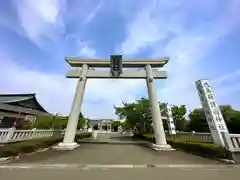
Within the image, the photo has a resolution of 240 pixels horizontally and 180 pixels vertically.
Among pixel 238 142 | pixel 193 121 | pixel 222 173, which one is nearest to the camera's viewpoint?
pixel 222 173

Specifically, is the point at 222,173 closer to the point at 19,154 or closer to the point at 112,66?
the point at 19,154

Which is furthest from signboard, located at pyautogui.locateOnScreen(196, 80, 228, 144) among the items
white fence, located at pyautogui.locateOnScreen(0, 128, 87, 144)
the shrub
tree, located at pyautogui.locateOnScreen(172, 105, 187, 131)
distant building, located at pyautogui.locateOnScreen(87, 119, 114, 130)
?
distant building, located at pyautogui.locateOnScreen(87, 119, 114, 130)

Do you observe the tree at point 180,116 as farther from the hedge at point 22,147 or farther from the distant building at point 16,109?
the hedge at point 22,147

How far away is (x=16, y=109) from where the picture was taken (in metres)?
25.5

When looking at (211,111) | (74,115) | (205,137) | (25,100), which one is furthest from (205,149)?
(25,100)

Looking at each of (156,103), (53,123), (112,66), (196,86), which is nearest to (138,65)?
(112,66)

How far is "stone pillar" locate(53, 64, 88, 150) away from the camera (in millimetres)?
13500

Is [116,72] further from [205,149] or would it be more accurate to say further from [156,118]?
[205,149]

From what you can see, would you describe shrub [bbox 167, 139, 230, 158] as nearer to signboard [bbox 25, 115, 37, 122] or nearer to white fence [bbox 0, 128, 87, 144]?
white fence [bbox 0, 128, 87, 144]

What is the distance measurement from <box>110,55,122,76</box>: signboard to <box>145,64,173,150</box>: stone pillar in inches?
95.9

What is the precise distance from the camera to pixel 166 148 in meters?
13.3

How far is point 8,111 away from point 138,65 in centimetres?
1851

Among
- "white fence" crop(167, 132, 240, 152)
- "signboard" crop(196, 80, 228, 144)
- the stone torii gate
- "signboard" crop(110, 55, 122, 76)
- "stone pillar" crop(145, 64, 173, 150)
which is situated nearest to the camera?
"white fence" crop(167, 132, 240, 152)

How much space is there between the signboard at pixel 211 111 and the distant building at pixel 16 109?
15.9 m
